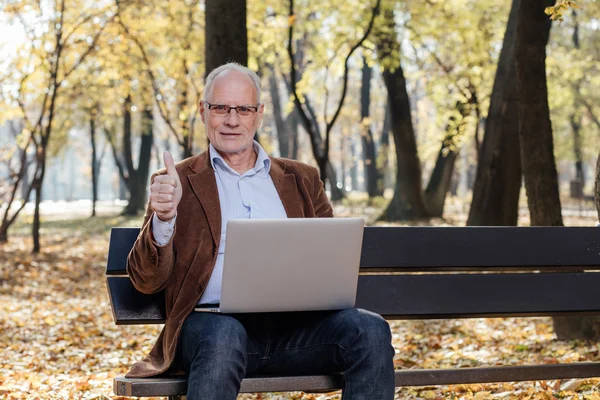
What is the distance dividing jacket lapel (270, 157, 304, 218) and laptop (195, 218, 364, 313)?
0.55 m

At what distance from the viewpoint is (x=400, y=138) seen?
61.7 feet

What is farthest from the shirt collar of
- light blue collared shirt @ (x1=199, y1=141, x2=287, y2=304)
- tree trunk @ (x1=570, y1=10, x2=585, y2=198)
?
tree trunk @ (x1=570, y1=10, x2=585, y2=198)

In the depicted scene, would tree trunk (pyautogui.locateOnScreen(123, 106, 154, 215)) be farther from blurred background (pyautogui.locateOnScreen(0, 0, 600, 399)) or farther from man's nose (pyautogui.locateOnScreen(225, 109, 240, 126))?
man's nose (pyautogui.locateOnScreen(225, 109, 240, 126))

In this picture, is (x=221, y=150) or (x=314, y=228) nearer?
(x=314, y=228)

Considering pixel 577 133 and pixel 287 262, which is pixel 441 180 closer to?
pixel 287 262

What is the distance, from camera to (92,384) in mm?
5535

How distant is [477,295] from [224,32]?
3676 millimetres

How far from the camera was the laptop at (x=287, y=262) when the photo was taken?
3.21m

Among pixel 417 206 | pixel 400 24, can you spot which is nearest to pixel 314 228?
pixel 400 24

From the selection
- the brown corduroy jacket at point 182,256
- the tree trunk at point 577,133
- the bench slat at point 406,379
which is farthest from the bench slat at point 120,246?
the tree trunk at point 577,133

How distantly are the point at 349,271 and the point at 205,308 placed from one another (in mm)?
623

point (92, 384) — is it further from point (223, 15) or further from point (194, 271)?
point (223, 15)

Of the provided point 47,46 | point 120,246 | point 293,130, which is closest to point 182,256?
point 120,246

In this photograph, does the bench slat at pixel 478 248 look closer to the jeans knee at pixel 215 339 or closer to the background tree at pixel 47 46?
the jeans knee at pixel 215 339
